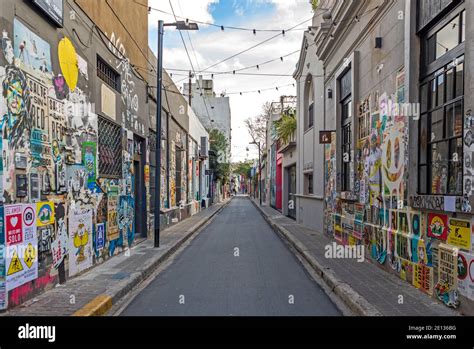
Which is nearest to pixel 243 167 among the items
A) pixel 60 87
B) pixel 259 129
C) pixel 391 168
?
pixel 259 129

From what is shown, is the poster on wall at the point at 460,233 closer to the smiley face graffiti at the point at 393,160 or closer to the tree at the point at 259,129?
the smiley face graffiti at the point at 393,160

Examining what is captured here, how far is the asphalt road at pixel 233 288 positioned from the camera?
18.5 ft

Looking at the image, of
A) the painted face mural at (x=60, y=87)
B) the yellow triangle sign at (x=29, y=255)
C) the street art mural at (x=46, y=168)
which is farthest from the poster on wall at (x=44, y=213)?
the painted face mural at (x=60, y=87)

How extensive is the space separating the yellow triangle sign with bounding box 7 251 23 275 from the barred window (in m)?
3.60

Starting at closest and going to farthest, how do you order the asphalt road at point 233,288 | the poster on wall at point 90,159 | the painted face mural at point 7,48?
the painted face mural at point 7,48 → the asphalt road at point 233,288 → the poster on wall at point 90,159

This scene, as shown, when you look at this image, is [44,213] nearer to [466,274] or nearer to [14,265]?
[14,265]

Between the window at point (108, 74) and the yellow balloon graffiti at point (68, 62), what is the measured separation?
1521 millimetres

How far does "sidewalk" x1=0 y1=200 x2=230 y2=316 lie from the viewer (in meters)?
5.20

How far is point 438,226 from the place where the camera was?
5.55 metres

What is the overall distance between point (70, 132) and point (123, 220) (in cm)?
382

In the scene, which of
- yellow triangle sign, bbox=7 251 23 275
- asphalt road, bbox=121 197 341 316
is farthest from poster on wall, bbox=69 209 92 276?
yellow triangle sign, bbox=7 251 23 275

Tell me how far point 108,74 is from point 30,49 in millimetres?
3939
